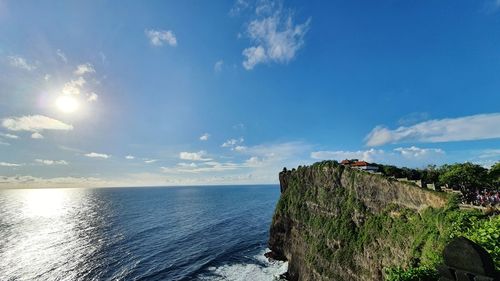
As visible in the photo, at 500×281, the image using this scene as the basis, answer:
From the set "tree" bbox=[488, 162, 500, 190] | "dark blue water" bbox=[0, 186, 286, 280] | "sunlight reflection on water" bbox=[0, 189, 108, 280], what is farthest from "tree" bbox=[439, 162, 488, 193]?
"sunlight reflection on water" bbox=[0, 189, 108, 280]

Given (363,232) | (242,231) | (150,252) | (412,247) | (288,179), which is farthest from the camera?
(242,231)

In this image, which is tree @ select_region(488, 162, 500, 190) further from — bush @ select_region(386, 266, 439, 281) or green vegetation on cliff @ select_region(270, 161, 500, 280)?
bush @ select_region(386, 266, 439, 281)

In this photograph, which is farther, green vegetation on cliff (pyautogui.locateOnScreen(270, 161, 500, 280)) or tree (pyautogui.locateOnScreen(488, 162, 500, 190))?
tree (pyautogui.locateOnScreen(488, 162, 500, 190))

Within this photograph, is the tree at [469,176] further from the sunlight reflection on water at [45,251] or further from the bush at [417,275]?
the sunlight reflection on water at [45,251]

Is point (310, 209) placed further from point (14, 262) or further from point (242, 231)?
point (14, 262)

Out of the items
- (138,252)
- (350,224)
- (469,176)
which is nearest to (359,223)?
(350,224)

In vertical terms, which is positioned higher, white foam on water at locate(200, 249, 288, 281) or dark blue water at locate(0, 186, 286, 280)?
dark blue water at locate(0, 186, 286, 280)

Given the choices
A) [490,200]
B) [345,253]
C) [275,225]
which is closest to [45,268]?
[275,225]

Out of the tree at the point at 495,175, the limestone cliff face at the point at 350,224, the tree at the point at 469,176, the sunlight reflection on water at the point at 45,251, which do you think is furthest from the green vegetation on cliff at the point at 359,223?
the sunlight reflection on water at the point at 45,251
